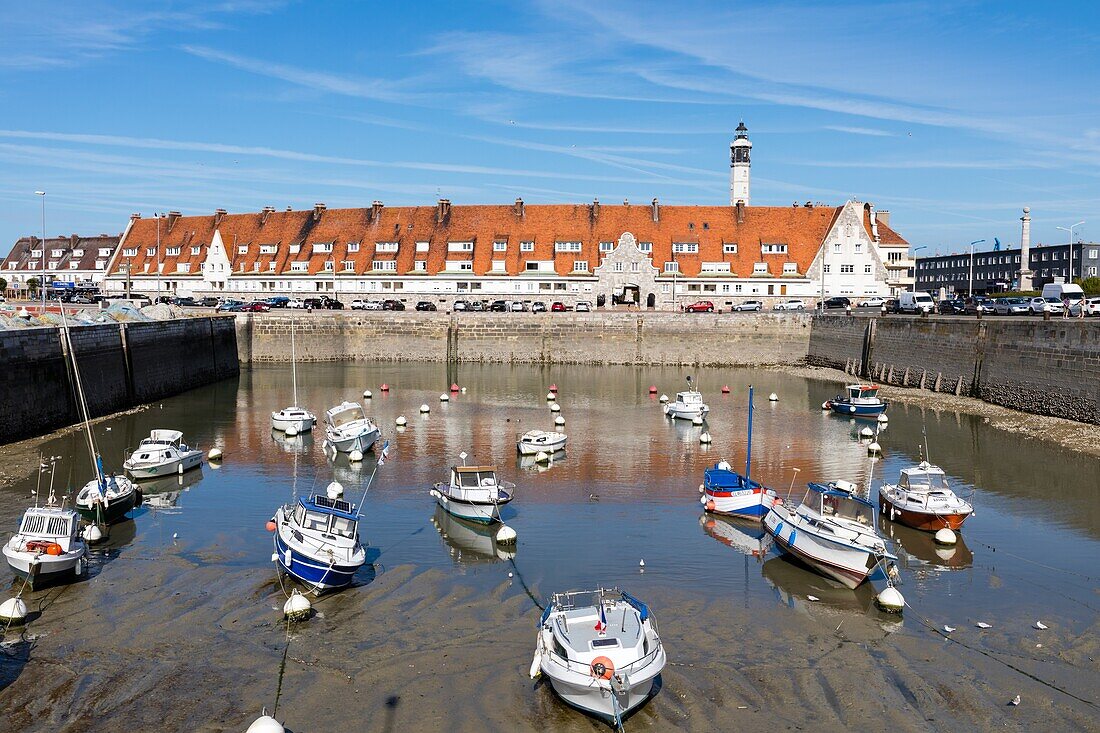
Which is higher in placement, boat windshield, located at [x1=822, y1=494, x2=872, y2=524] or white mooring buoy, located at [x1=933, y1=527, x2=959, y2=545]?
boat windshield, located at [x1=822, y1=494, x2=872, y2=524]

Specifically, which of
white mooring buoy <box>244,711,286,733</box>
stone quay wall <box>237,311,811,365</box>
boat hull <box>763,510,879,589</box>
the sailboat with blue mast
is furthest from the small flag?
stone quay wall <box>237,311,811,365</box>

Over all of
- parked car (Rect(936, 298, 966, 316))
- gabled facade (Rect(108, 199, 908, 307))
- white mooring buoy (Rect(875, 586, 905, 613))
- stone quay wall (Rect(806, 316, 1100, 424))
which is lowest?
white mooring buoy (Rect(875, 586, 905, 613))

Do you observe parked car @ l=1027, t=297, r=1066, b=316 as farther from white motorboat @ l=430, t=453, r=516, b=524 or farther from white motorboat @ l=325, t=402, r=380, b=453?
white motorboat @ l=430, t=453, r=516, b=524

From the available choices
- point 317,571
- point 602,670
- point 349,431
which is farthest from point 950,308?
point 602,670

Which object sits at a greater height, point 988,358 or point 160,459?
point 988,358

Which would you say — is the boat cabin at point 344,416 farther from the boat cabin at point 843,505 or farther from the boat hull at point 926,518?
the boat hull at point 926,518

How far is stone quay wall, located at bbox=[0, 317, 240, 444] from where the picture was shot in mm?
39969

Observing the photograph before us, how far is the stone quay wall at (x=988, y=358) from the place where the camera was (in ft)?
143

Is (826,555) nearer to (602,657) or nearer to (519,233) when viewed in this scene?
(602,657)

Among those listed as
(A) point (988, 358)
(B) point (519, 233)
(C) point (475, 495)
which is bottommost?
(C) point (475, 495)

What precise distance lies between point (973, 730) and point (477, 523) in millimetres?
15972

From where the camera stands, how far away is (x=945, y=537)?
1032 inches

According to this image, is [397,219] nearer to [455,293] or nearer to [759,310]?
[455,293]

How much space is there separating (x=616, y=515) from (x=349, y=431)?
15.0 m
